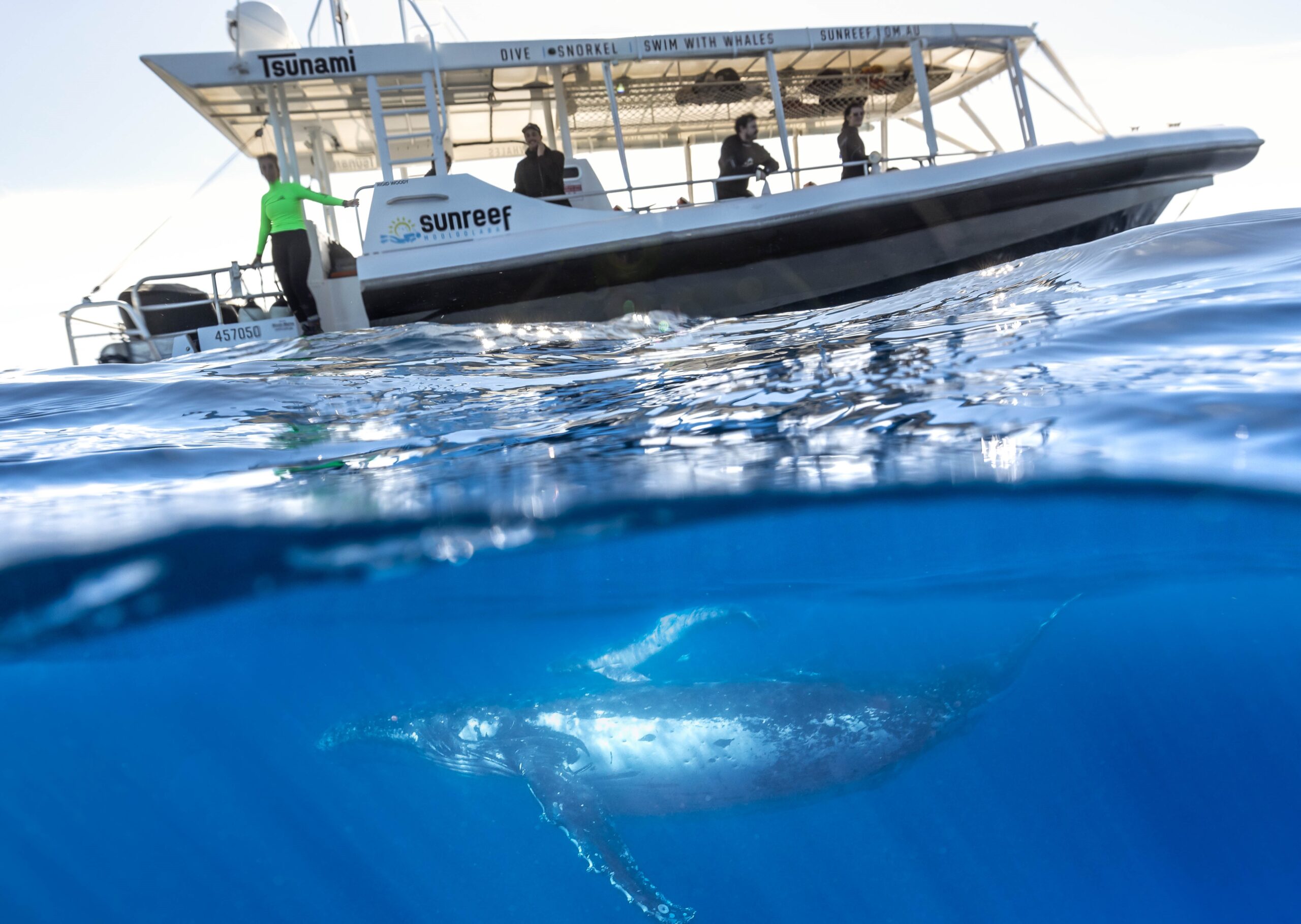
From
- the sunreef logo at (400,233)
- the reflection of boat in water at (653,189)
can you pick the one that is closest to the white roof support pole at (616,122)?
the reflection of boat in water at (653,189)

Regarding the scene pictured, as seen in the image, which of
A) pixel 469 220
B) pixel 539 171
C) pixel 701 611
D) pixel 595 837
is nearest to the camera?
pixel 701 611

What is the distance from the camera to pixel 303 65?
309 inches

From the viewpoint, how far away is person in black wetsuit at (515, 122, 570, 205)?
8.14 meters

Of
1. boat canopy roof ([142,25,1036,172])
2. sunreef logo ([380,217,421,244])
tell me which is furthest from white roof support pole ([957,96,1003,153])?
sunreef logo ([380,217,421,244])

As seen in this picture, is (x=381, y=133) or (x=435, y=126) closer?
(x=381, y=133)

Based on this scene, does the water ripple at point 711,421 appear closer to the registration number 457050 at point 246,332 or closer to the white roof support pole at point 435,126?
the registration number 457050 at point 246,332

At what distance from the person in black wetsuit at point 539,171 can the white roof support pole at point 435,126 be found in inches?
27.0

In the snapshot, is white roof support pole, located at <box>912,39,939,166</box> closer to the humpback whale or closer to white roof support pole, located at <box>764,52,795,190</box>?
white roof support pole, located at <box>764,52,795,190</box>

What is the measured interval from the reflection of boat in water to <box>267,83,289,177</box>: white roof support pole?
0.03 meters

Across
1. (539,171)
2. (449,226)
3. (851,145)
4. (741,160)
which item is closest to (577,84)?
(539,171)

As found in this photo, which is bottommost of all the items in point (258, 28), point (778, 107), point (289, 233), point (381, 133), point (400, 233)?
point (400, 233)

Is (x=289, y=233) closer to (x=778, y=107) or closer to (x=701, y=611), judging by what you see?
(x=778, y=107)

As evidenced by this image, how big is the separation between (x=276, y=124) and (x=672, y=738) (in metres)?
7.42

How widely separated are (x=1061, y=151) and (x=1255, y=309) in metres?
5.01
